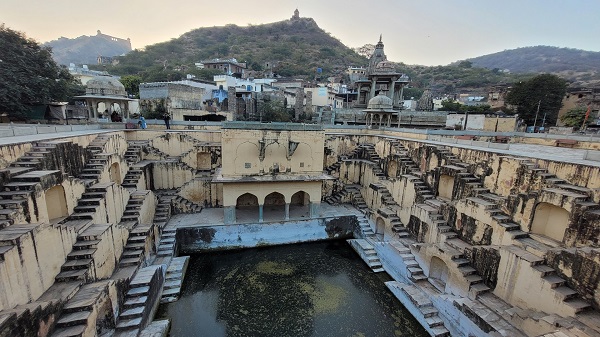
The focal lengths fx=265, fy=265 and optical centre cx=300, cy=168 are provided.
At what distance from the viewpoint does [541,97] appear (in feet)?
107

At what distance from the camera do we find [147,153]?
18.3 meters

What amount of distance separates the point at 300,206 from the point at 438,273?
913 cm

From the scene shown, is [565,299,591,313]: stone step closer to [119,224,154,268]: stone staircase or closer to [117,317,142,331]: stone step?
[117,317,142,331]: stone step

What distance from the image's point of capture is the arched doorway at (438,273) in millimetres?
11175

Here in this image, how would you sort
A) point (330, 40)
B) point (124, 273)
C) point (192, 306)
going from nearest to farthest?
point (124, 273) < point (192, 306) < point (330, 40)

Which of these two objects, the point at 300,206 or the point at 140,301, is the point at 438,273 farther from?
the point at 140,301

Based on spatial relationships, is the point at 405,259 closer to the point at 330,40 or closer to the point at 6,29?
the point at 6,29

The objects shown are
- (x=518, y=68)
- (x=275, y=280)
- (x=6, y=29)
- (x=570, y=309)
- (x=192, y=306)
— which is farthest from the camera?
(x=518, y=68)

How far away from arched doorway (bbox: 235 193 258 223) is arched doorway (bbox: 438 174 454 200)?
10475mm

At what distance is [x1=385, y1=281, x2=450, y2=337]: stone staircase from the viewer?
965 cm

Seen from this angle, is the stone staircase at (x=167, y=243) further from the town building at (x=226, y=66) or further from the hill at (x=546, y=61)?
the hill at (x=546, y=61)

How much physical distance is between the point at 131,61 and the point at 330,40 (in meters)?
73.3

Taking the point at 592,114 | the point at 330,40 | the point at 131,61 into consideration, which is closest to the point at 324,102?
the point at 592,114

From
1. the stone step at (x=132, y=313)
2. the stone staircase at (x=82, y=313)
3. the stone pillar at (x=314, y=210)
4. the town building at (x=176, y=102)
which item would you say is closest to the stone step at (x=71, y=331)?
the stone staircase at (x=82, y=313)
